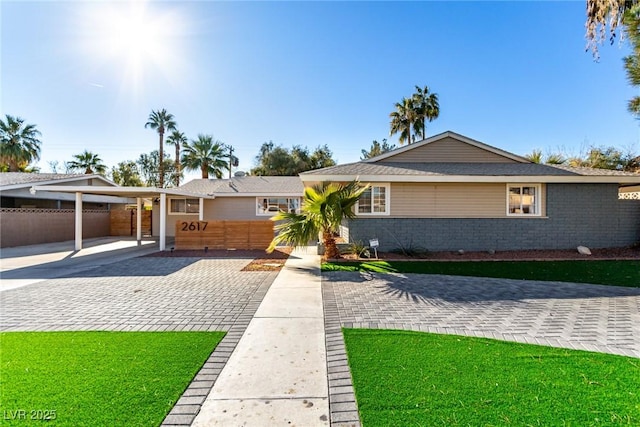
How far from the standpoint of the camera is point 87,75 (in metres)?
11.7

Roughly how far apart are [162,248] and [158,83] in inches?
271

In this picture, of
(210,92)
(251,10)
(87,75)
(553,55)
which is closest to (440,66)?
(553,55)

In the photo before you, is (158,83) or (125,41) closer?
(125,41)

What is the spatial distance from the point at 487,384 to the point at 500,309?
2.90 m

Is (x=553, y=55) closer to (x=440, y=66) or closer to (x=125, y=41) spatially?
(x=440, y=66)

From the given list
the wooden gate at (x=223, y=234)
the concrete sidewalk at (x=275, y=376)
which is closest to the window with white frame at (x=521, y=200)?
the wooden gate at (x=223, y=234)

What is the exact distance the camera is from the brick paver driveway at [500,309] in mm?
4281

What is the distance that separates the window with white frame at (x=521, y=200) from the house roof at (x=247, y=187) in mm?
11134

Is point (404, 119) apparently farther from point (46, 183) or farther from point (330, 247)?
point (46, 183)

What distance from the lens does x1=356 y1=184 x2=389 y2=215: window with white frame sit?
1182 cm

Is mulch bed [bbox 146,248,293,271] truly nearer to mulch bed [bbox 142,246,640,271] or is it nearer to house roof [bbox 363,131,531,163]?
mulch bed [bbox 142,246,640,271]

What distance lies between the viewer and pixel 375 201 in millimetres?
11930

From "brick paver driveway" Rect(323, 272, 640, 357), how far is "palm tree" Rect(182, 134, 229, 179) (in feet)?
85.7

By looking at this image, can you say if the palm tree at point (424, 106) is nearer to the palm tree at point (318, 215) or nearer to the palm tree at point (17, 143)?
the palm tree at point (318, 215)
